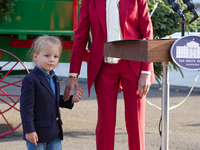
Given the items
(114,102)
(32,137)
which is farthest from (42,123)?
(114,102)

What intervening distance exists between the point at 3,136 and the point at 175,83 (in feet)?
20.0

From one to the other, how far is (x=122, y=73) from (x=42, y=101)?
A: 57 cm

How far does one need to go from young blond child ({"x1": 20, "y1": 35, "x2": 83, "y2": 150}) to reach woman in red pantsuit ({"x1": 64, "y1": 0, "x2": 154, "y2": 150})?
199 millimetres

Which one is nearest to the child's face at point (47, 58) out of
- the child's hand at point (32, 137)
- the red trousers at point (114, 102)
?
the red trousers at point (114, 102)

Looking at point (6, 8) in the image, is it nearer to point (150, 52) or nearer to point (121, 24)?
point (121, 24)

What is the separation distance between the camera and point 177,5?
1.87m

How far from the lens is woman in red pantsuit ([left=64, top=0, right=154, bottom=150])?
2.20 m

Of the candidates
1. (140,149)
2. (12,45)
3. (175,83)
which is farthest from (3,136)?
(175,83)

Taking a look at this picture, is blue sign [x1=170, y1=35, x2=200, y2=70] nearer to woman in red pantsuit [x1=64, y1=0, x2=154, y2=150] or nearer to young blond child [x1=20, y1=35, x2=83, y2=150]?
woman in red pantsuit [x1=64, y1=0, x2=154, y2=150]

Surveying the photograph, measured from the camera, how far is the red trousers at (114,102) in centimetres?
221

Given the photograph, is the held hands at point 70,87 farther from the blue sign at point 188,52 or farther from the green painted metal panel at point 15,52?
the green painted metal panel at point 15,52

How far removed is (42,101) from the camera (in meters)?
2.09

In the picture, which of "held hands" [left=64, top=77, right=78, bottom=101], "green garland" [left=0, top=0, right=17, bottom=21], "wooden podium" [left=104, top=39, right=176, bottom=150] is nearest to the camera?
"wooden podium" [left=104, top=39, right=176, bottom=150]

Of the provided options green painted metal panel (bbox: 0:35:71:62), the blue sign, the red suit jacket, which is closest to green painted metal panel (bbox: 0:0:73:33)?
green painted metal panel (bbox: 0:35:71:62)
